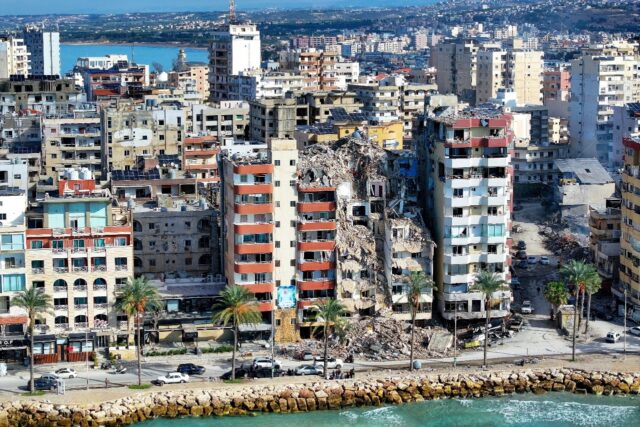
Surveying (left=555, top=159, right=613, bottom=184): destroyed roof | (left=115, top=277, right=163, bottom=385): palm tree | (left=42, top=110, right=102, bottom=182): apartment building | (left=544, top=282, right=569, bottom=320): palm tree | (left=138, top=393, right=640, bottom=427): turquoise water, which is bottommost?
(left=138, top=393, right=640, bottom=427): turquoise water

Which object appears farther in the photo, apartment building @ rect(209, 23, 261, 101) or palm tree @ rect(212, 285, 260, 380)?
apartment building @ rect(209, 23, 261, 101)

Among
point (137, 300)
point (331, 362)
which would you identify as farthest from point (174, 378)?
point (331, 362)

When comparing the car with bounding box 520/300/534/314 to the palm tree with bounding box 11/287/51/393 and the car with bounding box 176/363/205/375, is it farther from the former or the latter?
the palm tree with bounding box 11/287/51/393

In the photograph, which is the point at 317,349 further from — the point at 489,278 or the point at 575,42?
the point at 575,42

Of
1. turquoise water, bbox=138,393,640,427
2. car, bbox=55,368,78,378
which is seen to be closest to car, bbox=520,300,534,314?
turquoise water, bbox=138,393,640,427

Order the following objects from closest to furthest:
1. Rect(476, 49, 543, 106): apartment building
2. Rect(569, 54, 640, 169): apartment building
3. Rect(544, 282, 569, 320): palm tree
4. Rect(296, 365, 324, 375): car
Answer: Rect(296, 365, 324, 375): car < Rect(544, 282, 569, 320): palm tree < Rect(569, 54, 640, 169): apartment building < Rect(476, 49, 543, 106): apartment building
